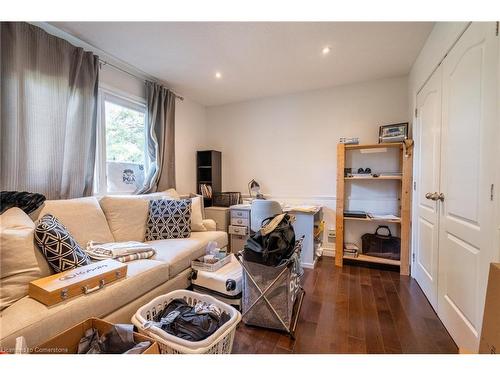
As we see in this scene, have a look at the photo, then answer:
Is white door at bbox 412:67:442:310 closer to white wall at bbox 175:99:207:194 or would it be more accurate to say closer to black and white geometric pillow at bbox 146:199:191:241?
black and white geometric pillow at bbox 146:199:191:241

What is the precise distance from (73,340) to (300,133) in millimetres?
3177

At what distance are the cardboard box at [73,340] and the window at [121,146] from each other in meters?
1.63

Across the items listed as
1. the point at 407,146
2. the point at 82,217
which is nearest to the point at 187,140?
the point at 82,217

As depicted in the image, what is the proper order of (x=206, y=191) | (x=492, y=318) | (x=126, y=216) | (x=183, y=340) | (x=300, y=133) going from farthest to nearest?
(x=206, y=191) → (x=300, y=133) → (x=126, y=216) → (x=183, y=340) → (x=492, y=318)

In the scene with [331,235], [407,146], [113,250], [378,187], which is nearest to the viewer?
[113,250]

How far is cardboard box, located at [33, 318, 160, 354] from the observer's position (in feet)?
3.07

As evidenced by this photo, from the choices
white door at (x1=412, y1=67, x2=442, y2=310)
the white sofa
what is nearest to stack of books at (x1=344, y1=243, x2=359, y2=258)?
white door at (x1=412, y1=67, x2=442, y2=310)

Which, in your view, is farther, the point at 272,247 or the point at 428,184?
the point at 428,184

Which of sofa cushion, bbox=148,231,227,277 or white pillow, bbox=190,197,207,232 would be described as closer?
sofa cushion, bbox=148,231,227,277

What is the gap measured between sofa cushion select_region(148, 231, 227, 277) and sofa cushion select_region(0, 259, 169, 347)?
0.90 ft

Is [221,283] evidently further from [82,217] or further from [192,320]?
[82,217]

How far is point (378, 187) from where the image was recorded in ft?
9.53

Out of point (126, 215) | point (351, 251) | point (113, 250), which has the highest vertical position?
point (126, 215)
